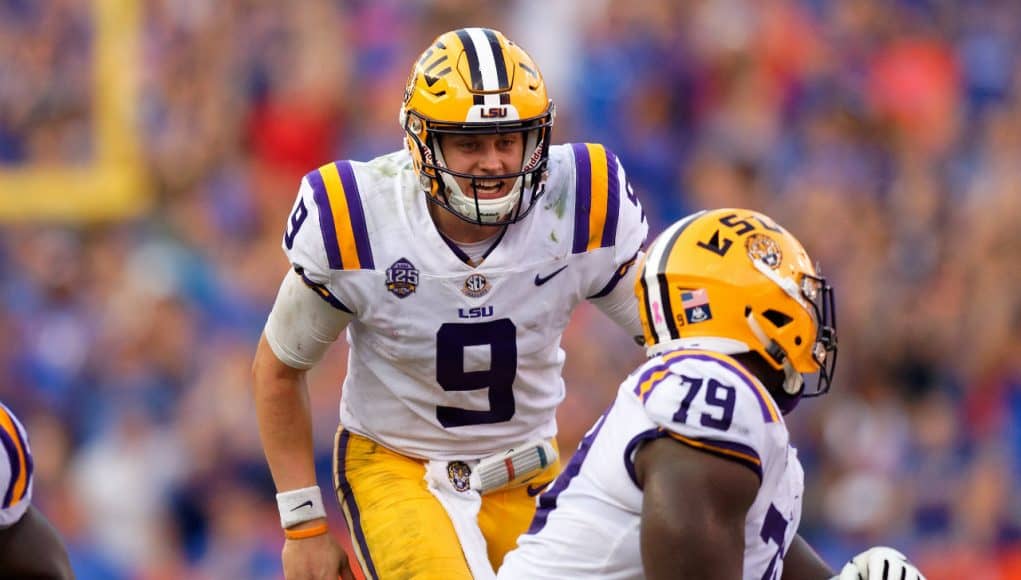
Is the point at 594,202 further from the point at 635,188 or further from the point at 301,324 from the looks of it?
the point at 635,188

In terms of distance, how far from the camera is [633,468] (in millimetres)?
3404

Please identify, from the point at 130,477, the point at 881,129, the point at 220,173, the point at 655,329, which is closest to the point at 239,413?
the point at 130,477

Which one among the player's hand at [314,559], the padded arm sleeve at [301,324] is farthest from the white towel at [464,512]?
the padded arm sleeve at [301,324]

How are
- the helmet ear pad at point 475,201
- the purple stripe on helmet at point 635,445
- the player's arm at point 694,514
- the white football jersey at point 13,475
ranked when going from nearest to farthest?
the player's arm at point 694,514, the purple stripe on helmet at point 635,445, the white football jersey at point 13,475, the helmet ear pad at point 475,201

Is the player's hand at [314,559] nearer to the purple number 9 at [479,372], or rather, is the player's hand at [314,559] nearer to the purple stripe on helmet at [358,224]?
the purple number 9 at [479,372]

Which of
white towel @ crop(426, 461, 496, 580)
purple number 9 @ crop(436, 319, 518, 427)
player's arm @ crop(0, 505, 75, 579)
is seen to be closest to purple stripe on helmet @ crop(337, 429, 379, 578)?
white towel @ crop(426, 461, 496, 580)

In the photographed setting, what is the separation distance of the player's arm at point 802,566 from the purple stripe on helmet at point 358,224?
1200 millimetres

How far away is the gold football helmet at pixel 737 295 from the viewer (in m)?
3.56

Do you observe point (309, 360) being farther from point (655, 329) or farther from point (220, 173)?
point (220, 173)

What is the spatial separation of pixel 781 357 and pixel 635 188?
511cm

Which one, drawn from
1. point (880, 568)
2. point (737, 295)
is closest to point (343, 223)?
point (737, 295)

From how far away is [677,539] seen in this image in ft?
10.6

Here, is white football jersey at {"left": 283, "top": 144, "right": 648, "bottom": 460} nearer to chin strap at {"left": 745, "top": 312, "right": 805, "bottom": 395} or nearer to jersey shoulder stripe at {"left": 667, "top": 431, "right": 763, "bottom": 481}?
chin strap at {"left": 745, "top": 312, "right": 805, "bottom": 395}

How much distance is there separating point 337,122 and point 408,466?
17.0ft
